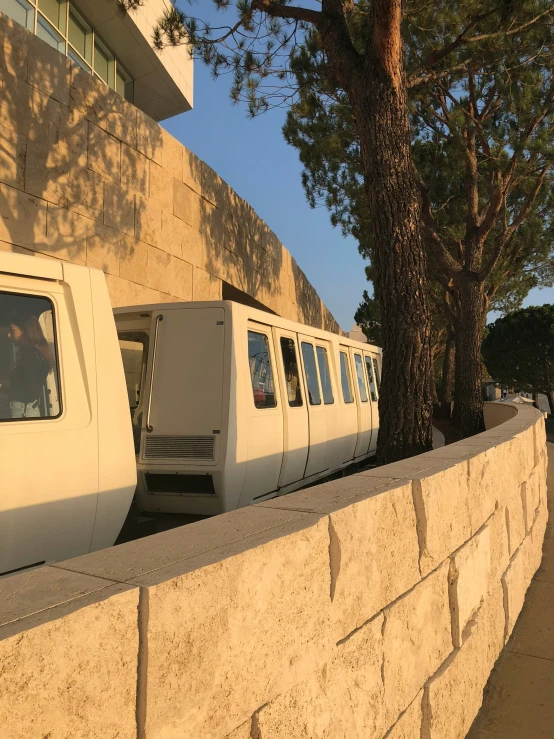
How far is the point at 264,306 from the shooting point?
18.7 m

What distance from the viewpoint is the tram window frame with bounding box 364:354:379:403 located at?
11.9 meters

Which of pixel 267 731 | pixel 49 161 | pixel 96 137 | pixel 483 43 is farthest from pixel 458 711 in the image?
pixel 483 43

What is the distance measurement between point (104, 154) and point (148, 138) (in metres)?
1.44

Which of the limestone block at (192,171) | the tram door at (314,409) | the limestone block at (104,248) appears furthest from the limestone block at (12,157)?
the limestone block at (192,171)

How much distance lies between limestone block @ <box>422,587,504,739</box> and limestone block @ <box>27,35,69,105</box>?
848 centimetres

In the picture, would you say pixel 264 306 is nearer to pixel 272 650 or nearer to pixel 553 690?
pixel 553 690

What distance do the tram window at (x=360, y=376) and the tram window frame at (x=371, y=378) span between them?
439mm

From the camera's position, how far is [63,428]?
3.52 m

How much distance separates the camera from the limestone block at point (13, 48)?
27.2 feet

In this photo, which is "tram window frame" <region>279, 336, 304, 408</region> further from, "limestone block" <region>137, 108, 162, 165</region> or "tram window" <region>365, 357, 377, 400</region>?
"limestone block" <region>137, 108, 162, 165</region>

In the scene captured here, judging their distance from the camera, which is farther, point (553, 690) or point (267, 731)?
point (553, 690)

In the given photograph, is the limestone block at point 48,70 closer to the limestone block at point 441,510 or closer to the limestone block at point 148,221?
the limestone block at point 148,221

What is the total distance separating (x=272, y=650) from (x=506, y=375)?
145 ft

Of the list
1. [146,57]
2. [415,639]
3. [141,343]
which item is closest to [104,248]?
[141,343]
